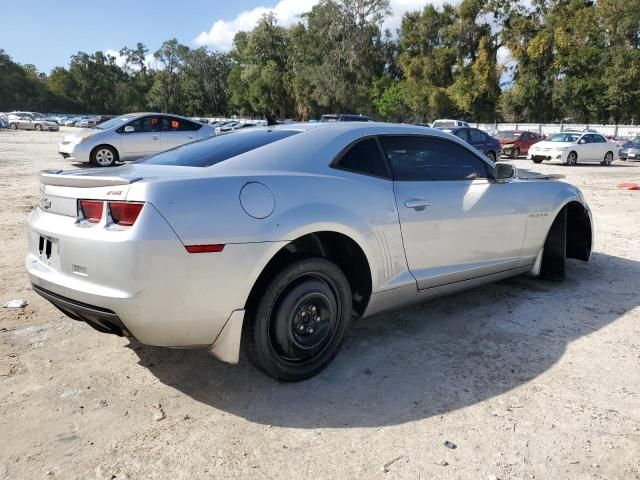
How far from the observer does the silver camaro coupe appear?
2543 millimetres

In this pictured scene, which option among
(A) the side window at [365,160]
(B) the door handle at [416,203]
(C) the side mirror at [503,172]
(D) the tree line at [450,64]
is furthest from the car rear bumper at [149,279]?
(D) the tree line at [450,64]

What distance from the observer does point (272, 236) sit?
2771 mm

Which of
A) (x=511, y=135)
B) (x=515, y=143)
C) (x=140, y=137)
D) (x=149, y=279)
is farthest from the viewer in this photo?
(x=511, y=135)

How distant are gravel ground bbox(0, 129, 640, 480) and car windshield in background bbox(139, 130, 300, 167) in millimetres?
1279

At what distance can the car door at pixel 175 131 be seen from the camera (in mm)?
14383

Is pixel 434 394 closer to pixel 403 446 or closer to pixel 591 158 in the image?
pixel 403 446

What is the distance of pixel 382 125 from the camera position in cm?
376

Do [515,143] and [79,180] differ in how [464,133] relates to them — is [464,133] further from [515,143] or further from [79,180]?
[79,180]

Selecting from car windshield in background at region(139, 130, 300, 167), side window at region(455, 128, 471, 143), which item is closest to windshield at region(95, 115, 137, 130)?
car windshield in background at region(139, 130, 300, 167)

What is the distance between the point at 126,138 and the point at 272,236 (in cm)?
1242

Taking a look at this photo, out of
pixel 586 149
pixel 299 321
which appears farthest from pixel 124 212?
pixel 586 149

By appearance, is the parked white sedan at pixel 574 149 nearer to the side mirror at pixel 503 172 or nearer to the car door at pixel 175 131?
the car door at pixel 175 131

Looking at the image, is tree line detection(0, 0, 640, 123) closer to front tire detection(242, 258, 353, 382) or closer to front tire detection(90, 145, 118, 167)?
front tire detection(90, 145, 118, 167)

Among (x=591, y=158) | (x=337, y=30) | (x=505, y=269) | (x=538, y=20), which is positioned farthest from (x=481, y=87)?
(x=505, y=269)
